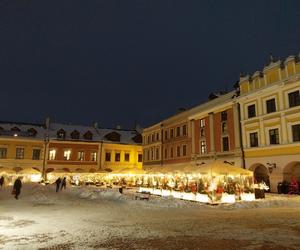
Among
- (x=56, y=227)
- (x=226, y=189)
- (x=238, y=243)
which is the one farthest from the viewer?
(x=226, y=189)

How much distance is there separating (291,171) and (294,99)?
264 inches

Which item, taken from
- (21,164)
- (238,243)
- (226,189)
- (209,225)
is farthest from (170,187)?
(21,164)

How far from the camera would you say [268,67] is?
28547mm

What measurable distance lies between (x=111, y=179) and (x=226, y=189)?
27185 millimetres

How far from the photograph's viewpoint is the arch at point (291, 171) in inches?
1032

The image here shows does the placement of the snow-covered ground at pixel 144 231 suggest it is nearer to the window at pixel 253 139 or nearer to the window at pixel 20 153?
the window at pixel 253 139

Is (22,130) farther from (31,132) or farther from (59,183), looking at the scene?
(59,183)

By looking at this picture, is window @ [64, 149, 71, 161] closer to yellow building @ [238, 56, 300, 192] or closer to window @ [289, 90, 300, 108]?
yellow building @ [238, 56, 300, 192]

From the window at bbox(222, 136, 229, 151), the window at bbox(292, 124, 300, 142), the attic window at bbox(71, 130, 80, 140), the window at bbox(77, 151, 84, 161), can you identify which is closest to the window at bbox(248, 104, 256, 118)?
the window at bbox(222, 136, 229, 151)

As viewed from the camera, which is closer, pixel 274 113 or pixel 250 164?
pixel 274 113

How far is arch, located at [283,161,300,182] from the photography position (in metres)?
26.2

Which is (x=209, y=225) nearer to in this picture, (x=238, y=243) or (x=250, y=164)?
(x=238, y=243)

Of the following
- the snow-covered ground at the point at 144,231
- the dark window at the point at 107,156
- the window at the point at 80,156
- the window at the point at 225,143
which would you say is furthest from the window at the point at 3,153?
the snow-covered ground at the point at 144,231

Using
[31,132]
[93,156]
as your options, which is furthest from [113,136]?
[31,132]
